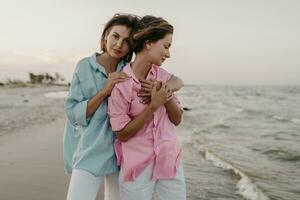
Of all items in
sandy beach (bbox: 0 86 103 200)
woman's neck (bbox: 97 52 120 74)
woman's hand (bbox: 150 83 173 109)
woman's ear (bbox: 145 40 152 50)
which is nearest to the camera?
woman's hand (bbox: 150 83 173 109)

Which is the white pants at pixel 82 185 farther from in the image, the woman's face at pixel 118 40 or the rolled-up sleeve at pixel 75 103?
the woman's face at pixel 118 40

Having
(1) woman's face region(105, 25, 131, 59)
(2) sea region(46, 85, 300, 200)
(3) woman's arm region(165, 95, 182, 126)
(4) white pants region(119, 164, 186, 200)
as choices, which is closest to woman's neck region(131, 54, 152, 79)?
(1) woman's face region(105, 25, 131, 59)

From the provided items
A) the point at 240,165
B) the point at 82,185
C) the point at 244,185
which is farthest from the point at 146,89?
the point at 240,165

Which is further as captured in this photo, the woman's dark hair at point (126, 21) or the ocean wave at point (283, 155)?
the ocean wave at point (283, 155)

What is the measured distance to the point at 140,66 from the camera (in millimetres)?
2766

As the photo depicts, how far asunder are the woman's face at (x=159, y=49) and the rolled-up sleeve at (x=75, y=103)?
521 millimetres

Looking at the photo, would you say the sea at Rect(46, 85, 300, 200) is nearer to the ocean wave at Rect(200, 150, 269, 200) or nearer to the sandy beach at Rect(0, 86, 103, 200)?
the ocean wave at Rect(200, 150, 269, 200)

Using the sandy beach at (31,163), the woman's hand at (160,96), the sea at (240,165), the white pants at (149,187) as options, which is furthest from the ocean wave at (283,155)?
the woman's hand at (160,96)

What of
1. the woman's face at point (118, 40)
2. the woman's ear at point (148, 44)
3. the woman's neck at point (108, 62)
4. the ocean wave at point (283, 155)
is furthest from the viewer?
the ocean wave at point (283, 155)

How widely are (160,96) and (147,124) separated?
221mm

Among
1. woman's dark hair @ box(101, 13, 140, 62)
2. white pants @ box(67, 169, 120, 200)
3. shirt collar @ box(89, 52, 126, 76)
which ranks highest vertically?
woman's dark hair @ box(101, 13, 140, 62)

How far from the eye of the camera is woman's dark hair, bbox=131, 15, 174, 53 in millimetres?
2658

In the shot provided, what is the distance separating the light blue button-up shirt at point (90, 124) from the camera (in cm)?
277

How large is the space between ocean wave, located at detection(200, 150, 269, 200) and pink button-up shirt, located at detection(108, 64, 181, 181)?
3492 millimetres
